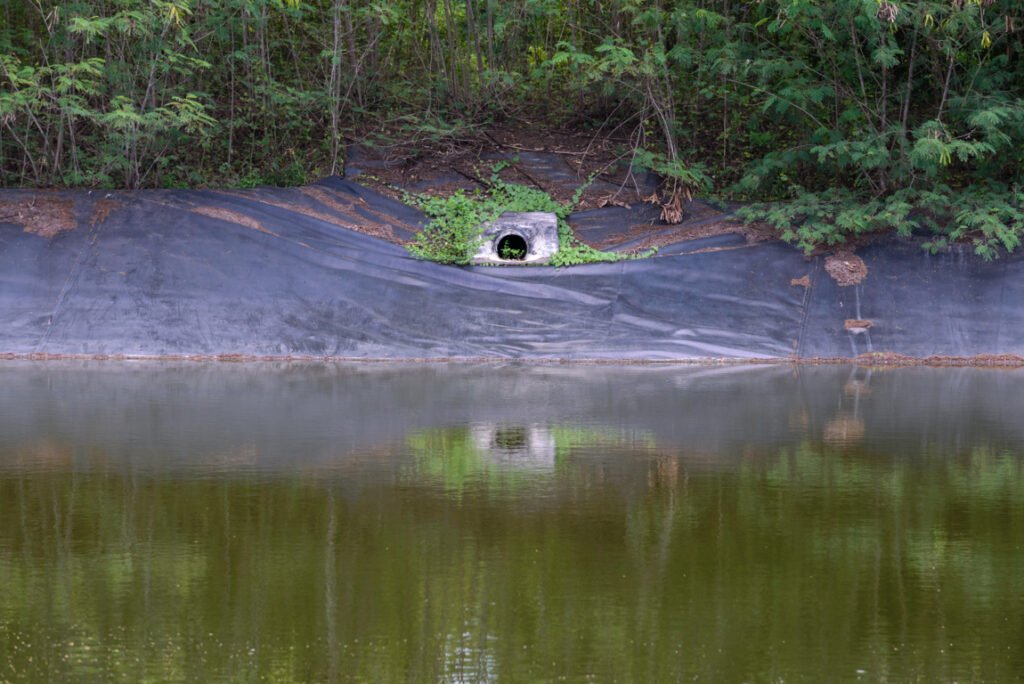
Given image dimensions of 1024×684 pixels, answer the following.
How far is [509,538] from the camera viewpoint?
209 inches

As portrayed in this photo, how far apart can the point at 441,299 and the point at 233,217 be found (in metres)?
2.54

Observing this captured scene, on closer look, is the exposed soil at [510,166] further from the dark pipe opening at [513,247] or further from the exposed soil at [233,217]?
the exposed soil at [233,217]

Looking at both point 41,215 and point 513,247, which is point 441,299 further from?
point 41,215

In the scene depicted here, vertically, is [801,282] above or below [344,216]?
below

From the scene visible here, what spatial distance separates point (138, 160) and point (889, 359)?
9.25 m

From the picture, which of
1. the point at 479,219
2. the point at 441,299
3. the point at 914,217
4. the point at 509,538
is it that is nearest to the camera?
the point at 509,538

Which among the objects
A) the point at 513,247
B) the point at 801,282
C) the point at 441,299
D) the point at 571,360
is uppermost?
the point at 513,247

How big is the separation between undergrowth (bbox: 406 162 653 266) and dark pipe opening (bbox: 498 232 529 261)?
1.03ft

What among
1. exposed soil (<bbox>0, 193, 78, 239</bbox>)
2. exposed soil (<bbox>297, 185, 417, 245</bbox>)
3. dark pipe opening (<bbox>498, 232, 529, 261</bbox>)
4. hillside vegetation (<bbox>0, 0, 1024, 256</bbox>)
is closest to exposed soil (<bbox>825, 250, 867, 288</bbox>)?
hillside vegetation (<bbox>0, 0, 1024, 256</bbox>)

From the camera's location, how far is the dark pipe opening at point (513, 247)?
12.9 metres

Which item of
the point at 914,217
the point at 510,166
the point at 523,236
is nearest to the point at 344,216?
the point at 523,236

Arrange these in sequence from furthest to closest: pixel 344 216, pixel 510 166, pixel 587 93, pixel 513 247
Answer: pixel 587 93, pixel 510 166, pixel 513 247, pixel 344 216

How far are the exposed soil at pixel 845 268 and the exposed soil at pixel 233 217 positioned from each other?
5836 millimetres

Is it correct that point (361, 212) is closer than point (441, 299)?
No
